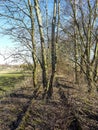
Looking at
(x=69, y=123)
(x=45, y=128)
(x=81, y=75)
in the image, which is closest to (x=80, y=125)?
(x=69, y=123)

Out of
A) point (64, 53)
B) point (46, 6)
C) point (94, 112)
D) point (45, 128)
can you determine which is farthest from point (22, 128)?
point (46, 6)

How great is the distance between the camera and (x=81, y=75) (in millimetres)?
24203

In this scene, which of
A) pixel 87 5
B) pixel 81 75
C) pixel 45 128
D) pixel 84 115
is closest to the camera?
pixel 45 128

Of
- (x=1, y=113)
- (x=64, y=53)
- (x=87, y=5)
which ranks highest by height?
(x=87, y=5)

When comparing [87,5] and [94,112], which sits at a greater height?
[87,5]

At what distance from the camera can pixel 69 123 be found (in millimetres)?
8695

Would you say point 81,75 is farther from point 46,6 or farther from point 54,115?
point 54,115

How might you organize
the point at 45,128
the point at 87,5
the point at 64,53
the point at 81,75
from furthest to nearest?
1. the point at 81,75
2. the point at 87,5
3. the point at 64,53
4. the point at 45,128

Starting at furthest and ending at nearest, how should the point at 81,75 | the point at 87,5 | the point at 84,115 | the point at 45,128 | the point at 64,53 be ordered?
the point at 81,75
the point at 87,5
the point at 64,53
the point at 84,115
the point at 45,128

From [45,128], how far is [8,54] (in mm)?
12739

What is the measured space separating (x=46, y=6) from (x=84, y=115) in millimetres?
17013

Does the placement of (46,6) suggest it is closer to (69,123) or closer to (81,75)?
(81,75)

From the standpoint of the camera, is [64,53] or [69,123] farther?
[64,53]

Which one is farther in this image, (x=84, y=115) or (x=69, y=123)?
(x=84, y=115)
